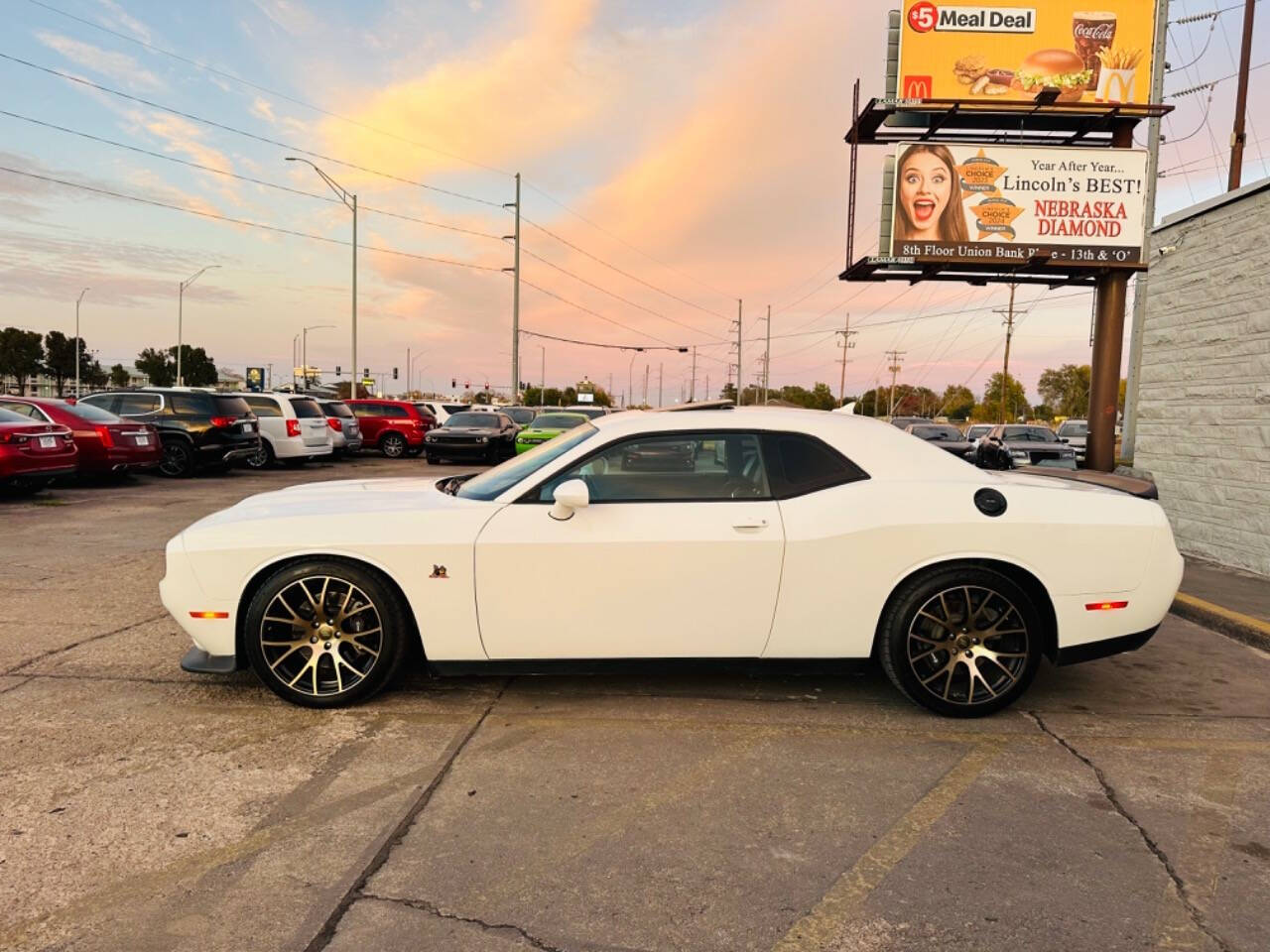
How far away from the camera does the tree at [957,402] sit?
475 feet

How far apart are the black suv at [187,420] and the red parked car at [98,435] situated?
5.29ft

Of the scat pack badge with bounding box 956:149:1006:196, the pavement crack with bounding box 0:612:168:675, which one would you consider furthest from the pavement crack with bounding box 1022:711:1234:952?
the scat pack badge with bounding box 956:149:1006:196

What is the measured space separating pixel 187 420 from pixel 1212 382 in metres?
15.8

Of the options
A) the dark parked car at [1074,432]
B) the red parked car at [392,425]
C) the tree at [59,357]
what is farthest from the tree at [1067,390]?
the tree at [59,357]

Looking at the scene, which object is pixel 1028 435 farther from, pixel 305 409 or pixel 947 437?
pixel 305 409

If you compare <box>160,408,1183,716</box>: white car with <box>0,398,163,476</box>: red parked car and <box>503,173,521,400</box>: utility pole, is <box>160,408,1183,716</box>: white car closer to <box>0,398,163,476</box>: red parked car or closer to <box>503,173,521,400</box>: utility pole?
<box>0,398,163,476</box>: red parked car

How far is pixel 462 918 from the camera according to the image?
2.34 meters

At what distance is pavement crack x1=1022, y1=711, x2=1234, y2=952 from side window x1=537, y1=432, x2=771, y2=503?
5.60 feet

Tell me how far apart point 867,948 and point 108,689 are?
3.79 meters

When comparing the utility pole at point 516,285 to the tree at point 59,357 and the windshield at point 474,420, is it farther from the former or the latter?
the tree at point 59,357

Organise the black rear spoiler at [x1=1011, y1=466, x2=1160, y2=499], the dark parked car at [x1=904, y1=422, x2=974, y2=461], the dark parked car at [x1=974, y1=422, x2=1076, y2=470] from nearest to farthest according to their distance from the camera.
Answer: the black rear spoiler at [x1=1011, y1=466, x2=1160, y2=499], the dark parked car at [x1=974, y1=422, x2=1076, y2=470], the dark parked car at [x1=904, y1=422, x2=974, y2=461]

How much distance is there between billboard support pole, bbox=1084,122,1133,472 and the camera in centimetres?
1273

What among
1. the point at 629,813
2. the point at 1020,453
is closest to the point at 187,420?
the point at 629,813

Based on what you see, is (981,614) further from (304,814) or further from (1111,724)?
(304,814)
